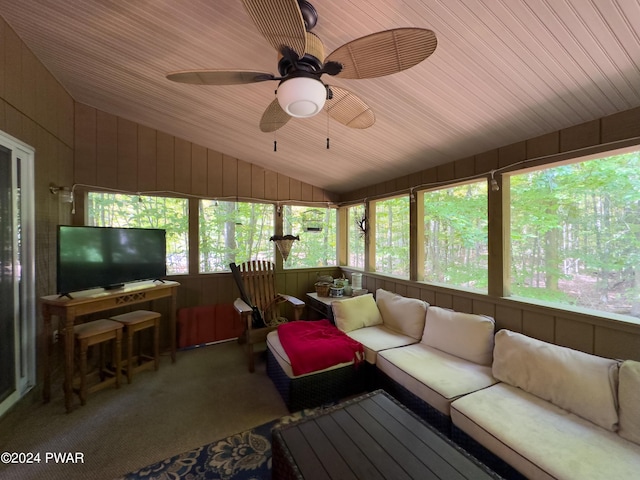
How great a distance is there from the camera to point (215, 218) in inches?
147

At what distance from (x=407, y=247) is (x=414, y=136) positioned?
1537 mm

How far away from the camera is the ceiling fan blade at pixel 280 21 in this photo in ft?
2.82

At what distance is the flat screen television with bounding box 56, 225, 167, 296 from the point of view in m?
2.30

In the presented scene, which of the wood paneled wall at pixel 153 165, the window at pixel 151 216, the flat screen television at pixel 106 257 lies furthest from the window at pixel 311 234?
the flat screen television at pixel 106 257

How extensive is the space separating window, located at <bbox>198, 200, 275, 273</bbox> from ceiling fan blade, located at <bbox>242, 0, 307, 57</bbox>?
9.83ft

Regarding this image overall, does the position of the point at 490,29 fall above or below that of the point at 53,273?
above

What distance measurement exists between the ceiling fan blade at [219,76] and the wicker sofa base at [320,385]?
2136mm

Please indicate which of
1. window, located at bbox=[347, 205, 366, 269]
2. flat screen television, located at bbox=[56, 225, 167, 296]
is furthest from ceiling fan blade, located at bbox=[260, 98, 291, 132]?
window, located at bbox=[347, 205, 366, 269]

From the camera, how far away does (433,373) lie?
1.94 metres

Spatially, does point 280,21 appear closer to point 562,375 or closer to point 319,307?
point 562,375

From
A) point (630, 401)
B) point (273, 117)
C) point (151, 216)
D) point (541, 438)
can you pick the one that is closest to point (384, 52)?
point (273, 117)

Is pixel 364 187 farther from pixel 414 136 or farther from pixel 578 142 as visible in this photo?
pixel 578 142

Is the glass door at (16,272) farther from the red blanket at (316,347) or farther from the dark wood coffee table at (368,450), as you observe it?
the dark wood coffee table at (368,450)

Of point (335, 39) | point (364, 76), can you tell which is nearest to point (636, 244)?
point (364, 76)
